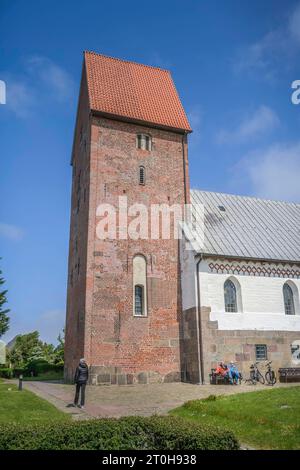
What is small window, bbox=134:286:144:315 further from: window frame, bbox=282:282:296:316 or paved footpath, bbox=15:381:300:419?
window frame, bbox=282:282:296:316

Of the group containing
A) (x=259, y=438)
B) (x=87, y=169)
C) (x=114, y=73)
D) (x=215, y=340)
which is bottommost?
(x=259, y=438)

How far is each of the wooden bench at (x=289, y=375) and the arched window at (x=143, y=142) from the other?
1490cm

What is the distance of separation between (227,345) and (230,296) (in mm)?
2794

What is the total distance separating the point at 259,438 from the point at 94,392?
35.0 feet

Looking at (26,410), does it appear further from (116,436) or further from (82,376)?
(116,436)

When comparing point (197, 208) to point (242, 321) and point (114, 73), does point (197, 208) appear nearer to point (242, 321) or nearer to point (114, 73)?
point (242, 321)

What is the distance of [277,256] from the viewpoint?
80.7 ft

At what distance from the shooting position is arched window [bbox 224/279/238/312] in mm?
22906

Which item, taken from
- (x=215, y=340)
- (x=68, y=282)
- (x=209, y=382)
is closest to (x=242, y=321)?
(x=215, y=340)

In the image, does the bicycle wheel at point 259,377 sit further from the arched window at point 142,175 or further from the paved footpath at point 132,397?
the arched window at point 142,175

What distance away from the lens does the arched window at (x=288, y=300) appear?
24.3 m

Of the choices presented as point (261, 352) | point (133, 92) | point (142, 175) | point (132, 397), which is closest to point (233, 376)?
point (261, 352)

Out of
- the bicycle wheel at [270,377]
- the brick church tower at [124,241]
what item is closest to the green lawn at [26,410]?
the brick church tower at [124,241]
